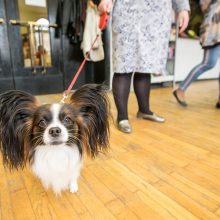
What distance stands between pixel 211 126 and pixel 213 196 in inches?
41.2

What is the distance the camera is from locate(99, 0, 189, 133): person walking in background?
5.40 ft

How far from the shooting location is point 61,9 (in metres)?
3.14

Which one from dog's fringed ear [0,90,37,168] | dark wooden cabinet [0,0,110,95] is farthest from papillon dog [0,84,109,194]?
dark wooden cabinet [0,0,110,95]

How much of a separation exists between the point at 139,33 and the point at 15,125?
1.21 m

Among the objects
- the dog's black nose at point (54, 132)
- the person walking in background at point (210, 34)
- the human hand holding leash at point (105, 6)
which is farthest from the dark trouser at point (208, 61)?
the dog's black nose at point (54, 132)

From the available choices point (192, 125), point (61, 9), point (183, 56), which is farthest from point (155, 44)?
point (183, 56)

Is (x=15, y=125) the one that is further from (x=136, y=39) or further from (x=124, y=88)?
(x=136, y=39)

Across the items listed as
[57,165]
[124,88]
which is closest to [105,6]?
[124,88]

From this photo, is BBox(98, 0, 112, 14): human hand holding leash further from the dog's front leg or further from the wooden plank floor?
the dog's front leg

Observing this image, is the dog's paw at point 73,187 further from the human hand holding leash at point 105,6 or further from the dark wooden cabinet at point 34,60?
the dark wooden cabinet at point 34,60

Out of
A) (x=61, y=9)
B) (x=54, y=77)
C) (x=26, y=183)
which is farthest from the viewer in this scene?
(x=54, y=77)

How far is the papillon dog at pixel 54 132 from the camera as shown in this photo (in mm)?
829

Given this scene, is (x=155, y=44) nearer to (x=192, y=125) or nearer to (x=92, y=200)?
(x=192, y=125)

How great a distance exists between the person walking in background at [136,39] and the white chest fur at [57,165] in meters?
0.81
